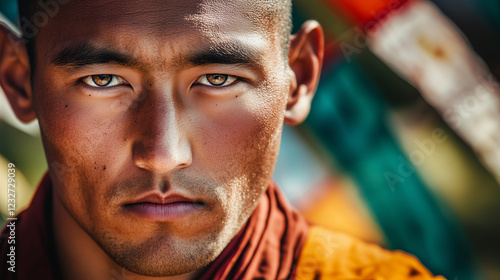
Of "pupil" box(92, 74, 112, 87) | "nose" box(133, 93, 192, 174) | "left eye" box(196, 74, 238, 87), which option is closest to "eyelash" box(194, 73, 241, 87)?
"left eye" box(196, 74, 238, 87)

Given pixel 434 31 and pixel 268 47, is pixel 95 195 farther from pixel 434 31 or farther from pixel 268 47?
pixel 434 31

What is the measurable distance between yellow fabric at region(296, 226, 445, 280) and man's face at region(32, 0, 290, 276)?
0.44 metres

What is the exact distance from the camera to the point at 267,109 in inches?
58.1

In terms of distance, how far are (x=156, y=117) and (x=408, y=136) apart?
3.96 ft

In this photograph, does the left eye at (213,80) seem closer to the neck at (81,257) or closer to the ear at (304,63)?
the ear at (304,63)

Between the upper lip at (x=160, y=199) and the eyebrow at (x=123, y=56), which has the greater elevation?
the eyebrow at (x=123, y=56)

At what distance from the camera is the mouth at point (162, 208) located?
137 cm

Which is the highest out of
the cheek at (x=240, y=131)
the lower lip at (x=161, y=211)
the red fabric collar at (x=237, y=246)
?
the cheek at (x=240, y=131)

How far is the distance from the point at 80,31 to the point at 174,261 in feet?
2.11

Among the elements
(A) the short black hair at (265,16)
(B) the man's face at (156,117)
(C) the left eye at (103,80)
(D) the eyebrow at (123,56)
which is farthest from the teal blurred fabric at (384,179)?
(C) the left eye at (103,80)

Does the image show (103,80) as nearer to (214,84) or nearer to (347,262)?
(214,84)

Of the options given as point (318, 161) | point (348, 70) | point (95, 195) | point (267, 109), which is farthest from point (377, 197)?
point (95, 195)

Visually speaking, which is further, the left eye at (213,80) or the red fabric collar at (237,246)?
the red fabric collar at (237,246)

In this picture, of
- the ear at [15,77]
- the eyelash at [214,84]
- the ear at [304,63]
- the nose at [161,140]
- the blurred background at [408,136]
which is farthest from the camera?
the blurred background at [408,136]
